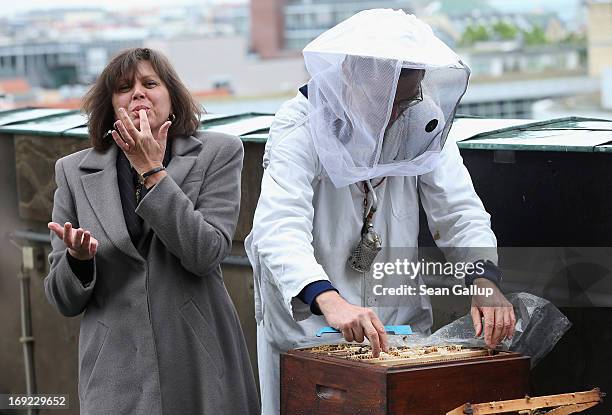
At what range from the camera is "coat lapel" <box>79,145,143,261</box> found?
3648 mm

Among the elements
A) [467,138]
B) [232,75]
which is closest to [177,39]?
[232,75]

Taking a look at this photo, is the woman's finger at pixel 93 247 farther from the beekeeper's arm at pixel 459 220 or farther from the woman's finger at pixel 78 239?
the beekeeper's arm at pixel 459 220

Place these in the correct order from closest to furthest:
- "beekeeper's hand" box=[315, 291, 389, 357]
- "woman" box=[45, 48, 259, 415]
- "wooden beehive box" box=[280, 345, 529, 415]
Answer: "wooden beehive box" box=[280, 345, 529, 415], "beekeeper's hand" box=[315, 291, 389, 357], "woman" box=[45, 48, 259, 415]

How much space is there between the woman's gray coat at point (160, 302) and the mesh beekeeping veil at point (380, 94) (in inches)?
23.3

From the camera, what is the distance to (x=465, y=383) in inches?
114

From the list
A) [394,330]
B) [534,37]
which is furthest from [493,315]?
[534,37]

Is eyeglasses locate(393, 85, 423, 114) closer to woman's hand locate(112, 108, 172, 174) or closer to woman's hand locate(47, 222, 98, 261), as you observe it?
woman's hand locate(112, 108, 172, 174)

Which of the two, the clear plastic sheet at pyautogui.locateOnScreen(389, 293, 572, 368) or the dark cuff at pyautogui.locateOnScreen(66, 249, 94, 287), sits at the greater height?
the dark cuff at pyautogui.locateOnScreen(66, 249, 94, 287)

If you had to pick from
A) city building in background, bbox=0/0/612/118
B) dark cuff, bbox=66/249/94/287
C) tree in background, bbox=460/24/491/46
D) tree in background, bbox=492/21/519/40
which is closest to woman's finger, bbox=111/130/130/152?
dark cuff, bbox=66/249/94/287

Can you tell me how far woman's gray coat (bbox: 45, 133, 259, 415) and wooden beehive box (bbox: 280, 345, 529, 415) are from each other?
669 millimetres

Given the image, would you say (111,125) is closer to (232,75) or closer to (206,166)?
(206,166)

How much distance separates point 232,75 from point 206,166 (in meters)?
109

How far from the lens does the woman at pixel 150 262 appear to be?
356cm

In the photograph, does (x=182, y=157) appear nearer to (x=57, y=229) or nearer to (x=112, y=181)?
(x=112, y=181)
